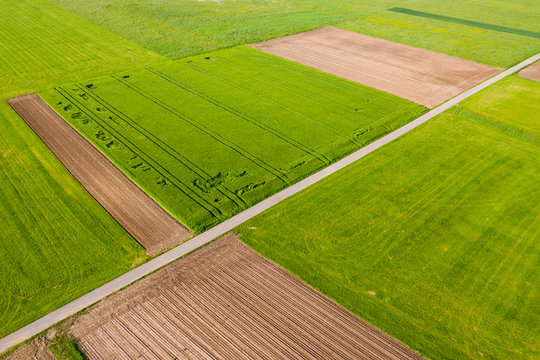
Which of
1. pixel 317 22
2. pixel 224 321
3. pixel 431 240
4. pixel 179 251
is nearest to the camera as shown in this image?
pixel 224 321

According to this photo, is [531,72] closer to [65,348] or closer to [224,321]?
[224,321]

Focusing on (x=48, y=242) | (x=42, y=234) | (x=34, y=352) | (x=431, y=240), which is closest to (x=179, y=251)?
(x=48, y=242)

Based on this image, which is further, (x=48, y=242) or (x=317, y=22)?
(x=317, y=22)

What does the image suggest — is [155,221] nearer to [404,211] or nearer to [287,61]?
[404,211]

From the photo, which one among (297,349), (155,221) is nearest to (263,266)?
(297,349)

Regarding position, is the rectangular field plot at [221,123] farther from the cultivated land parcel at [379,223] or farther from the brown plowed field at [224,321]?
the brown plowed field at [224,321]

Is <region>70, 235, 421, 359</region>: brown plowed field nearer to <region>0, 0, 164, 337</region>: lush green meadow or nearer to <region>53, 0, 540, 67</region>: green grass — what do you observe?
<region>0, 0, 164, 337</region>: lush green meadow
